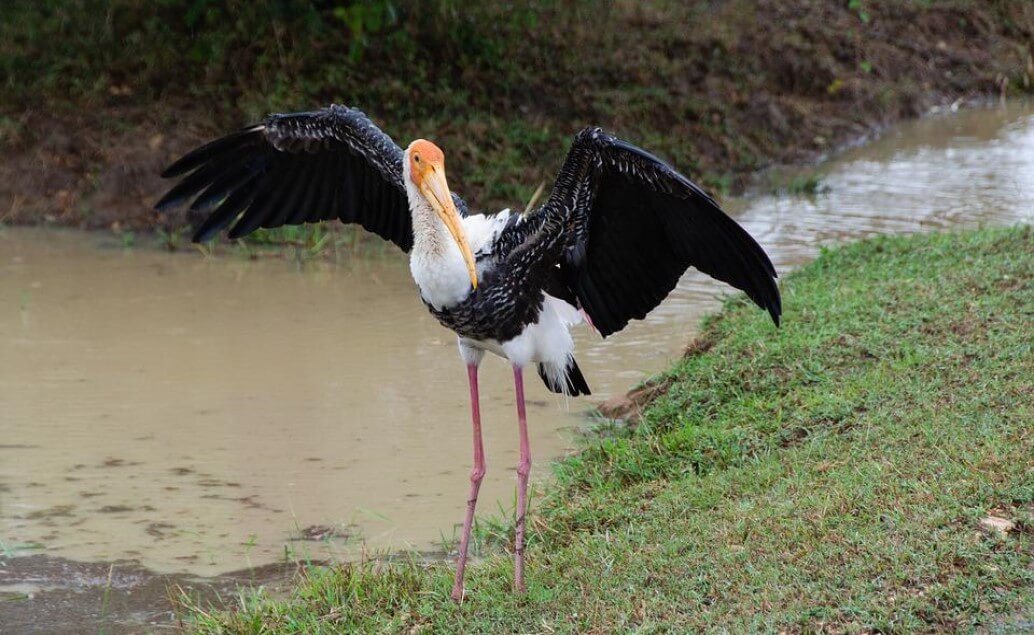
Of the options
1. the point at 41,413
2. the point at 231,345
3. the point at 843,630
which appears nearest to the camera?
the point at 843,630

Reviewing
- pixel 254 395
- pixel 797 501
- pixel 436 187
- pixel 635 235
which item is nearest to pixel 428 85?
pixel 254 395

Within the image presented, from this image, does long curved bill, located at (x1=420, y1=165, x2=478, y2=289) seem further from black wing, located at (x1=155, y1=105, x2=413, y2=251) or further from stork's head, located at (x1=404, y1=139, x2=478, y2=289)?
black wing, located at (x1=155, y1=105, x2=413, y2=251)

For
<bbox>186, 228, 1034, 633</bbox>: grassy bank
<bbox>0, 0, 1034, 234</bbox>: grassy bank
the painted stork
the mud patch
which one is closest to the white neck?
the painted stork

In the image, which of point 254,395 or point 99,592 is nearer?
point 99,592

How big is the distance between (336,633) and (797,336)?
2.58 metres

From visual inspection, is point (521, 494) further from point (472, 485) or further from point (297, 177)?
point (297, 177)

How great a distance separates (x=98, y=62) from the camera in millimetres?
10508

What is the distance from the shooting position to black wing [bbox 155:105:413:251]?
4570 millimetres

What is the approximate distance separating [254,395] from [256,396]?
0.01 metres

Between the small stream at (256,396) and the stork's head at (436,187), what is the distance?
1.18 meters

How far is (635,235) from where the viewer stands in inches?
167

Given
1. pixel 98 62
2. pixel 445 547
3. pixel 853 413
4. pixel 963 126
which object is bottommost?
pixel 445 547

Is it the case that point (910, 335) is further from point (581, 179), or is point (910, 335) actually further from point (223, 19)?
point (223, 19)

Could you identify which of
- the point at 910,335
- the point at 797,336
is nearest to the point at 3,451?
the point at 797,336
